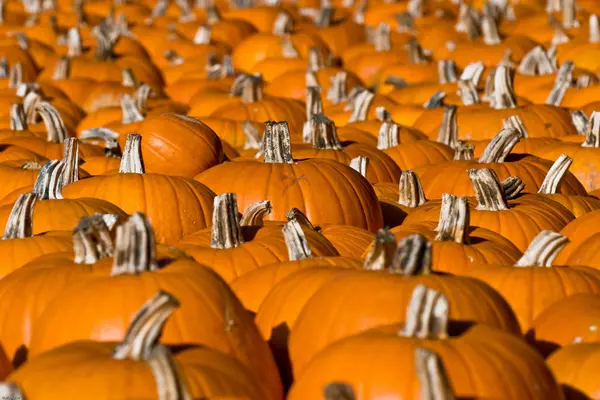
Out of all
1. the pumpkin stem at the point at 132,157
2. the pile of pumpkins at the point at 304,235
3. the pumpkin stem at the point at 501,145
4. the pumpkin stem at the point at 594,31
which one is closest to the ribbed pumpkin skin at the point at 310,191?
the pile of pumpkins at the point at 304,235

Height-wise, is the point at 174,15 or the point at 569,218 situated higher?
the point at 174,15

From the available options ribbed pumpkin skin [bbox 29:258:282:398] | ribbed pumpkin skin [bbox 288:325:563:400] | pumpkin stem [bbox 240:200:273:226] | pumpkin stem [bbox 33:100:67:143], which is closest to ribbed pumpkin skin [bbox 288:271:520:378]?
ribbed pumpkin skin [bbox 29:258:282:398]

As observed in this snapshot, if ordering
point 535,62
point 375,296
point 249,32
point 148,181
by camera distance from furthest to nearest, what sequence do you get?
point 249,32 < point 535,62 < point 148,181 < point 375,296

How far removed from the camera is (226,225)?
175 inches

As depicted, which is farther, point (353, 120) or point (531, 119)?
point (353, 120)

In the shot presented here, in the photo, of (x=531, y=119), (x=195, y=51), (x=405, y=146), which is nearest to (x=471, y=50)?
(x=195, y=51)

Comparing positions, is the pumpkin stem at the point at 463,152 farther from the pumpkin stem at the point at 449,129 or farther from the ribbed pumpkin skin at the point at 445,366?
the ribbed pumpkin skin at the point at 445,366

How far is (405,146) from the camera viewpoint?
24.3ft

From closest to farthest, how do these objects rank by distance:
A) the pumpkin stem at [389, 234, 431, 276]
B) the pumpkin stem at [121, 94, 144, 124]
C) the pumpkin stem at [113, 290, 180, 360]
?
the pumpkin stem at [113, 290, 180, 360] → the pumpkin stem at [389, 234, 431, 276] → the pumpkin stem at [121, 94, 144, 124]

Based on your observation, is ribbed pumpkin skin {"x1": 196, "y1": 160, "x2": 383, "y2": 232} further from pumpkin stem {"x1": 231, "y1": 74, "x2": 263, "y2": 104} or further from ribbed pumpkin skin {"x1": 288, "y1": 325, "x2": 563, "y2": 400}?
pumpkin stem {"x1": 231, "y1": 74, "x2": 263, "y2": 104}

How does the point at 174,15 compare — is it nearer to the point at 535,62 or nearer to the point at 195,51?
the point at 195,51

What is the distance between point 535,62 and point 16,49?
5.27m

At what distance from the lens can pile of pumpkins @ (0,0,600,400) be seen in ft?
9.63

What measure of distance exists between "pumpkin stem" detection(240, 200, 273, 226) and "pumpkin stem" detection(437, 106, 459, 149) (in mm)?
2918
